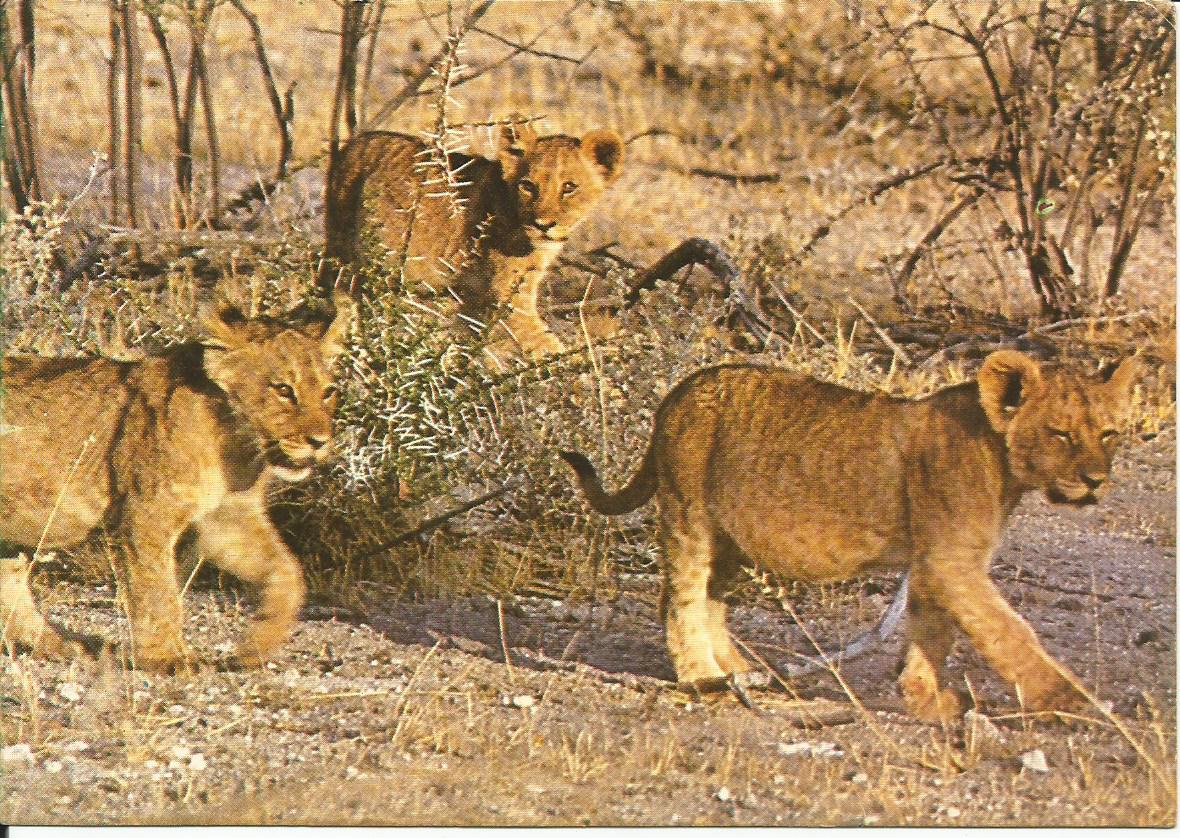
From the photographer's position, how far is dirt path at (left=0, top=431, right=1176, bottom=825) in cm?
516

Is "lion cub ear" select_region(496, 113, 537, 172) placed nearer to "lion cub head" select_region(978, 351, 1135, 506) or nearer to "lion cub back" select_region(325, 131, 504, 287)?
"lion cub back" select_region(325, 131, 504, 287)

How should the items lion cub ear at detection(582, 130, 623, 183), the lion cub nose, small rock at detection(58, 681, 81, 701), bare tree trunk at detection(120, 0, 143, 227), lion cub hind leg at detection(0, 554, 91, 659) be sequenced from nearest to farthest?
the lion cub nose
small rock at detection(58, 681, 81, 701)
lion cub hind leg at detection(0, 554, 91, 659)
lion cub ear at detection(582, 130, 623, 183)
bare tree trunk at detection(120, 0, 143, 227)

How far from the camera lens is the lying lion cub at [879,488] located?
513cm

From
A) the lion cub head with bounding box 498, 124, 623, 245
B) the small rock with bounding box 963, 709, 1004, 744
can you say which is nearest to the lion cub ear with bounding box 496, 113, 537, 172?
the lion cub head with bounding box 498, 124, 623, 245

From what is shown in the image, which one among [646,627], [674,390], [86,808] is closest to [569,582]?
[646,627]

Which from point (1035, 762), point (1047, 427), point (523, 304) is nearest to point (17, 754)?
point (523, 304)

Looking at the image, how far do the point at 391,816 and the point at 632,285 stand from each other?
1.84m

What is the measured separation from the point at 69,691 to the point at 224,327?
1093 mm

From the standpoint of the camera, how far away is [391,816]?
516 centimetres

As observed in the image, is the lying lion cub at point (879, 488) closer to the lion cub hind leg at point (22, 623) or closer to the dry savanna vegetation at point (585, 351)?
the dry savanna vegetation at point (585, 351)

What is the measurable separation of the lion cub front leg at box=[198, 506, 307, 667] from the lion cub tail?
0.87 metres

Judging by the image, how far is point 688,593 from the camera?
540cm

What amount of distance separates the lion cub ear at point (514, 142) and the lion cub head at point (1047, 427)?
62.0 inches

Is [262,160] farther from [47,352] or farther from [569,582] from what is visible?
[569,582]
